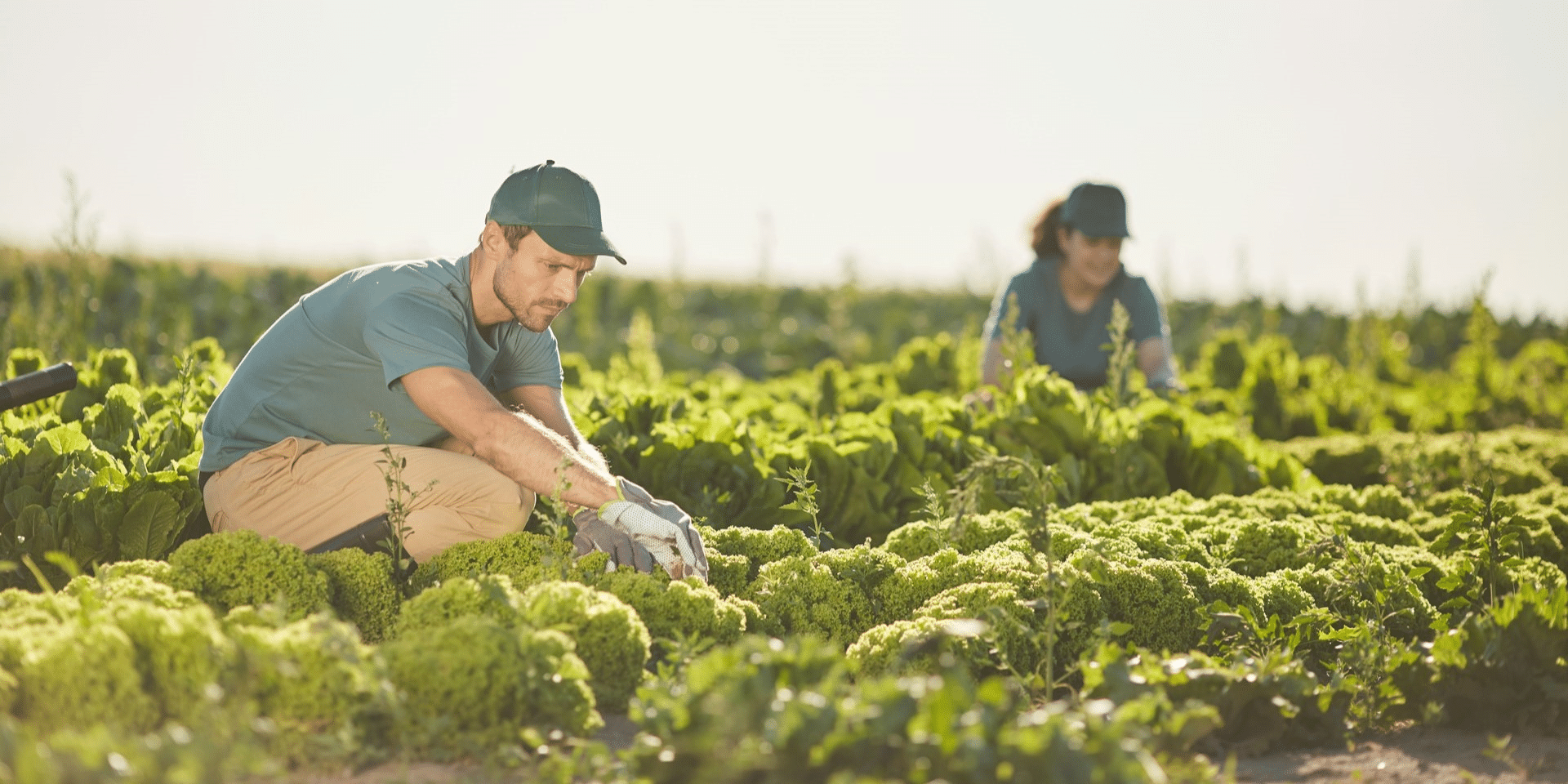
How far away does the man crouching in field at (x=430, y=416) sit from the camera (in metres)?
3.53

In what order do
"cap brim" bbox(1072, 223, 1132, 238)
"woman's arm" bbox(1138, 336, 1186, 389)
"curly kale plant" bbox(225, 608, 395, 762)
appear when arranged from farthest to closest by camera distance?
"woman's arm" bbox(1138, 336, 1186, 389) → "cap brim" bbox(1072, 223, 1132, 238) → "curly kale plant" bbox(225, 608, 395, 762)

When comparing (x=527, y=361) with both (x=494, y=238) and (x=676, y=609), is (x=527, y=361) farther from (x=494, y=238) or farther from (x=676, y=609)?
(x=676, y=609)

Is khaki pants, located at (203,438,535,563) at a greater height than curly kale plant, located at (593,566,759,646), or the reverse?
khaki pants, located at (203,438,535,563)

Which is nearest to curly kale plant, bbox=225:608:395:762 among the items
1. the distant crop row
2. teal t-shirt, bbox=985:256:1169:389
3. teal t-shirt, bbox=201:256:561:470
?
teal t-shirt, bbox=201:256:561:470

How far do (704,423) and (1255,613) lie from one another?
2308mm

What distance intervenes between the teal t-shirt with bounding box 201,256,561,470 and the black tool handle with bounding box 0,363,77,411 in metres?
0.43

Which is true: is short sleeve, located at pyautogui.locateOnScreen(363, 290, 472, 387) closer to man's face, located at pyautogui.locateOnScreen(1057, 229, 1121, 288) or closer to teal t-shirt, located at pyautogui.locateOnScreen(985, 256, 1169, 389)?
teal t-shirt, located at pyautogui.locateOnScreen(985, 256, 1169, 389)

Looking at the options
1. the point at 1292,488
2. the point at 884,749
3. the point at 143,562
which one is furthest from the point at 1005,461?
the point at 1292,488

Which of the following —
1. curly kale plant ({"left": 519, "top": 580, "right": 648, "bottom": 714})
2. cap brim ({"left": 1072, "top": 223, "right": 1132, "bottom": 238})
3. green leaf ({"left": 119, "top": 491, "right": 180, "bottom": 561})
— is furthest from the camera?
cap brim ({"left": 1072, "top": 223, "right": 1132, "bottom": 238})

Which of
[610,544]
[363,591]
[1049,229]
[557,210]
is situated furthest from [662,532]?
[1049,229]

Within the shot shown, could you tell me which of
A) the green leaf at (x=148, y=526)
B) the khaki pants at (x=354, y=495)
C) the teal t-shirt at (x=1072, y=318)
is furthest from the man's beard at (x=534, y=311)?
the teal t-shirt at (x=1072, y=318)

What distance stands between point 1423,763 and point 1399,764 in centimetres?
6

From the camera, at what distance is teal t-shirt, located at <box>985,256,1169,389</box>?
22.9 ft

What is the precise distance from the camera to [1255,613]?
360 cm
